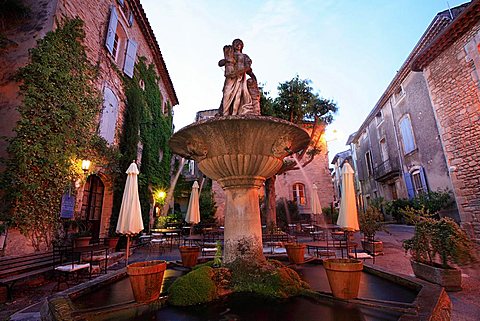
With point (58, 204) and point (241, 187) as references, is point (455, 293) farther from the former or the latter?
point (58, 204)

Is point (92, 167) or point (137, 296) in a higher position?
point (92, 167)

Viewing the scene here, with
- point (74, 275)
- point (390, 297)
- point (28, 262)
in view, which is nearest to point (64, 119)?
point (28, 262)

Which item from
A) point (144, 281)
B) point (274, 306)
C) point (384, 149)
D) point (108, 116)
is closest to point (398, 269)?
point (274, 306)

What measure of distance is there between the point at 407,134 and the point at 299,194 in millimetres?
7887

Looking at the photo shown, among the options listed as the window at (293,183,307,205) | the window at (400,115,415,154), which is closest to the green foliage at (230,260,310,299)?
the window at (400,115,415,154)

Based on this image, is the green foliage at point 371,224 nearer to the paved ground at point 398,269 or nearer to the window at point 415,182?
the paved ground at point 398,269

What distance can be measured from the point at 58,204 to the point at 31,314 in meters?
4.12

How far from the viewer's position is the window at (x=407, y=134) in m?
14.1

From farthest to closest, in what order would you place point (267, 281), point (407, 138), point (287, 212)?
1. point (287, 212)
2. point (407, 138)
3. point (267, 281)

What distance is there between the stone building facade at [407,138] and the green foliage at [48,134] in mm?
14737

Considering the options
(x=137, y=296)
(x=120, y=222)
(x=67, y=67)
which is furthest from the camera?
(x=67, y=67)

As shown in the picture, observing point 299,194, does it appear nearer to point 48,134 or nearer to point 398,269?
point 398,269

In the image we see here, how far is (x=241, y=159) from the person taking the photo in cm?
369

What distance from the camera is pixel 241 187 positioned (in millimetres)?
3912
